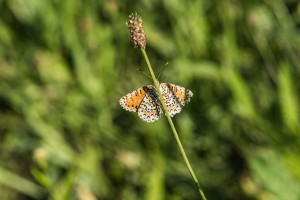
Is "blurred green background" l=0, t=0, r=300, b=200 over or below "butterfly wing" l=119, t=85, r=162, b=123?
over

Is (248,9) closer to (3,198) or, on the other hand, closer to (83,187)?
(83,187)

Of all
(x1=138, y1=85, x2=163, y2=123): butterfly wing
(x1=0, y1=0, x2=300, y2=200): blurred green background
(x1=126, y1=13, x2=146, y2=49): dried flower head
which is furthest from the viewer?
(x1=0, y1=0, x2=300, y2=200): blurred green background

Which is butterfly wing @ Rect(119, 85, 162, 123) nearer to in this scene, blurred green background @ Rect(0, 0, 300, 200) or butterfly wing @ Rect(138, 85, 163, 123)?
butterfly wing @ Rect(138, 85, 163, 123)

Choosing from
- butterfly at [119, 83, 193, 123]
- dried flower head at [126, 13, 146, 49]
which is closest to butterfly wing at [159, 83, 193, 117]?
butterfly at [119, 83, 193, 123]

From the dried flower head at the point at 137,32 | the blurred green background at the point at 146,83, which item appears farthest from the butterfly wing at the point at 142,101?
the blurred green background at the point at 146,83

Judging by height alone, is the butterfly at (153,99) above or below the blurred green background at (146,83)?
below

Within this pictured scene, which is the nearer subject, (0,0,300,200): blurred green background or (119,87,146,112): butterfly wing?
(119,87,146,112): butterfly wing

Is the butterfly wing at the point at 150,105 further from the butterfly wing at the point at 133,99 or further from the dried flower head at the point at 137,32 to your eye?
the dried flower head at the point at 137,32
